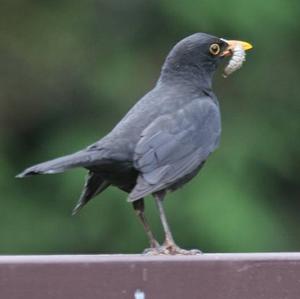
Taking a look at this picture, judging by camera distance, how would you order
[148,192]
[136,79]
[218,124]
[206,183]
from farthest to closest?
[136,79]
[206,183]
[218,124]
[148,192]

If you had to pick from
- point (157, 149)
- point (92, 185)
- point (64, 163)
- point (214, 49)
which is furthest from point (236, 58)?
point (64, 163)

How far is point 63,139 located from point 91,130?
22cm

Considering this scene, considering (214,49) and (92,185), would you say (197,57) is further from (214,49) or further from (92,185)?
(92,185)

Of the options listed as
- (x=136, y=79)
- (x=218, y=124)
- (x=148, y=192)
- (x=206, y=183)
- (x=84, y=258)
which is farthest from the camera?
(x=136, y=79)

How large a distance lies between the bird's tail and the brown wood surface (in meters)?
0.55

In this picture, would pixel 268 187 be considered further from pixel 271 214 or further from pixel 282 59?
pixel 282 59

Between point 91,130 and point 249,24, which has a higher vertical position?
point 249,24

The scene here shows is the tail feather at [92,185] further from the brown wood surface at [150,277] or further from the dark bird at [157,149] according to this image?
the brown wood surface at [150,277]

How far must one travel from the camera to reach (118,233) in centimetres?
925

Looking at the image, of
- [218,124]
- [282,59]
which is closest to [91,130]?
[282,59]

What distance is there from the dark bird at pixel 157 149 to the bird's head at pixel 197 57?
0.12ft

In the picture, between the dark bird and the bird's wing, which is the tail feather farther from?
the bird's wing

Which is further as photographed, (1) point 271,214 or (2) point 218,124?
(1) point 271,214

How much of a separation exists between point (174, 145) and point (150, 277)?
1106 mm
